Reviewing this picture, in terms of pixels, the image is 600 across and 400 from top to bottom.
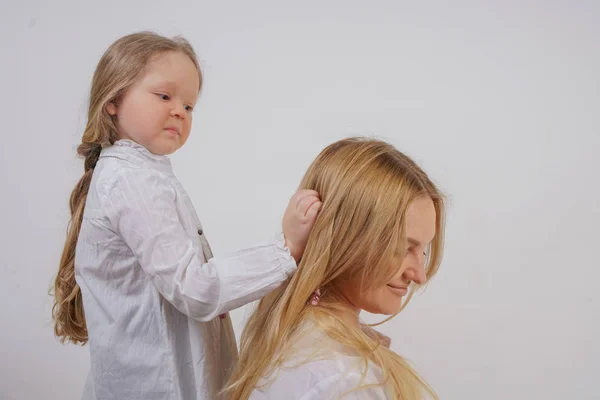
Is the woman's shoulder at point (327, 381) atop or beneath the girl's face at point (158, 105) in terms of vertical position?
beneath

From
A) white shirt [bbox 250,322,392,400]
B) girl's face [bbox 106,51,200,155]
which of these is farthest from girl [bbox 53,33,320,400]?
white shirt [bbox 250,322,392,400]

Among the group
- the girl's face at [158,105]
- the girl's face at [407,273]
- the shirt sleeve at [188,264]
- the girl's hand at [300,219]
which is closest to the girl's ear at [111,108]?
the girl's face at [158,105]

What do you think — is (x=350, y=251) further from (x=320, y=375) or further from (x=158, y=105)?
(x=158, y=105)

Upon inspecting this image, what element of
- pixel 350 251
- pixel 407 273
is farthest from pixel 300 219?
pixel 407 273

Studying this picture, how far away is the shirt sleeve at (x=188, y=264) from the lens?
121cm

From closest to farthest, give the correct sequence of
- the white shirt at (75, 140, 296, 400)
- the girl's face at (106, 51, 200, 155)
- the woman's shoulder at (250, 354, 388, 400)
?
the woman's shoulder at (250, 354, 388, 400) → the white shirt at (75, 140, 296, 400) → the girl's face at (106, 51, 200, 155)

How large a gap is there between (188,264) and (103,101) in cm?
34

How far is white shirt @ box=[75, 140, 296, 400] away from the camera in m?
1.22

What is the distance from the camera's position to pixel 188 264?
122 centimetres

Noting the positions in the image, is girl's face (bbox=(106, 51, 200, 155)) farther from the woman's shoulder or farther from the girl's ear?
the woman's shoulder

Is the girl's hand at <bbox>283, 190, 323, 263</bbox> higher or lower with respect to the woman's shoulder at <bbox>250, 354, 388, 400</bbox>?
higher

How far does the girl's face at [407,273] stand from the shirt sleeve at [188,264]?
0.41 ft

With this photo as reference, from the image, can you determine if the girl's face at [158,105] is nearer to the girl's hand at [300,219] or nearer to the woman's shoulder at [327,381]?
the girl's hand at [300,219]

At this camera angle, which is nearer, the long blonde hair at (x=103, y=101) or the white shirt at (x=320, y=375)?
the white shirt at (x=320, y=375)
